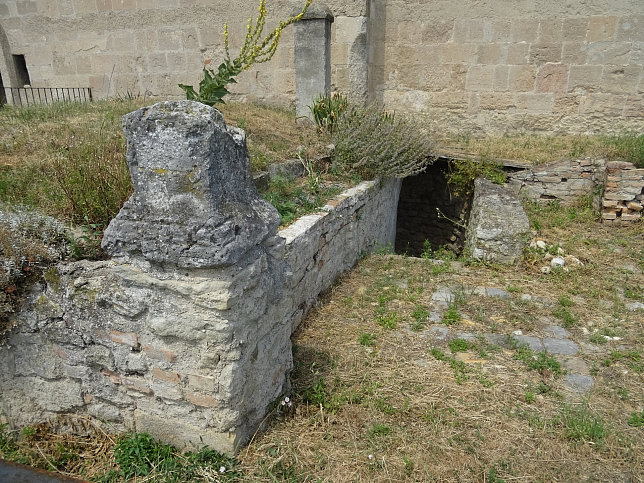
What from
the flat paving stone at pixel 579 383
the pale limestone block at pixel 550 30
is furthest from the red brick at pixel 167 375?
the pale limestone block at pixel 550 30

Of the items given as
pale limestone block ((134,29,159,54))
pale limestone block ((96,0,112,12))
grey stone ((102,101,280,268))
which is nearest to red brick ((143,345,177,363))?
grey stone ((102,101,280,268))

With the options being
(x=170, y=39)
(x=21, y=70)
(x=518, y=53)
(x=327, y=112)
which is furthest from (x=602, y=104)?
(x=21, y=70)

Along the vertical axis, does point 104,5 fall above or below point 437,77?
above

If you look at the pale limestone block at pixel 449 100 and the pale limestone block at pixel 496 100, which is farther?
the pale limestone block at pixel 449 100

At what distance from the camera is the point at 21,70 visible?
991cm

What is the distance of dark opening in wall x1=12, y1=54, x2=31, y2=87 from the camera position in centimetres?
977

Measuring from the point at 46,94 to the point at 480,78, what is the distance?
8.97 m

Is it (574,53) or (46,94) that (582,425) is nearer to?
(574,53)

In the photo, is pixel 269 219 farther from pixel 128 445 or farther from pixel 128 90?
pixel 128 90

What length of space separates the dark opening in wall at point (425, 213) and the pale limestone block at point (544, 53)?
2.28 meters

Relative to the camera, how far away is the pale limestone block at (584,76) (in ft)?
22.8

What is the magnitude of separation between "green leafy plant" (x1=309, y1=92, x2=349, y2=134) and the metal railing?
18.7 feet

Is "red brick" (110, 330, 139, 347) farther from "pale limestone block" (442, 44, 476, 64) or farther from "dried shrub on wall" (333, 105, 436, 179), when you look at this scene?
"pale limestone block" (442, 44, 476, 64)

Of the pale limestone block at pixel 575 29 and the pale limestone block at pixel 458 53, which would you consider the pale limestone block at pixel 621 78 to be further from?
the pale limestone block at pixel 458 53
